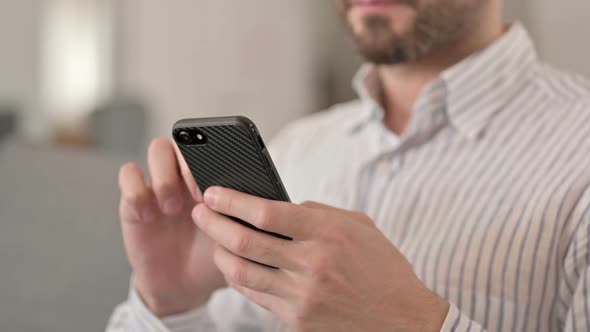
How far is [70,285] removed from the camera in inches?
38.7

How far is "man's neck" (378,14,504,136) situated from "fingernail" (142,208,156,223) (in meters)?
0.35

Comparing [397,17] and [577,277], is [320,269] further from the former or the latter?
[397,17]

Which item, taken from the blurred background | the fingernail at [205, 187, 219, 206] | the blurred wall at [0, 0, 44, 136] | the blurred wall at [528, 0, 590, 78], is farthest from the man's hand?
the blurred wall at [0, 0, 44, 136]

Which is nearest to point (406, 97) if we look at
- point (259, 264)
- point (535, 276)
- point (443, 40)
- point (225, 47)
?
point (443, 40)

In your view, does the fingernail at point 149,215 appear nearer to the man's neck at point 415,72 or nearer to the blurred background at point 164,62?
the man's neck at point 415,72

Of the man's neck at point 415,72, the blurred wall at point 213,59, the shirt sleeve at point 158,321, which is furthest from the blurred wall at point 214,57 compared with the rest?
the shirt sleeve at point 158,321

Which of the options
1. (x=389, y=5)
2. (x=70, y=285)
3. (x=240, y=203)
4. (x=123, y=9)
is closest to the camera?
(x=240, y=203)

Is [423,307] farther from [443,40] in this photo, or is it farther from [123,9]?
[123,9]

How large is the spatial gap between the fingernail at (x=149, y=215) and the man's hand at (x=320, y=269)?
0.45ft

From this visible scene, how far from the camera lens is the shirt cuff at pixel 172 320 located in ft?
2.42

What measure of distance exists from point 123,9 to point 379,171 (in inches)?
102

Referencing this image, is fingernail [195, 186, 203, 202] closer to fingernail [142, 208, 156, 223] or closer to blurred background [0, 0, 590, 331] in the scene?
fingernail [142, 208, 156, 223]

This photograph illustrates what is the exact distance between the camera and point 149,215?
26.0 inches

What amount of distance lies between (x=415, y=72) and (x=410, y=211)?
19 centimetres
